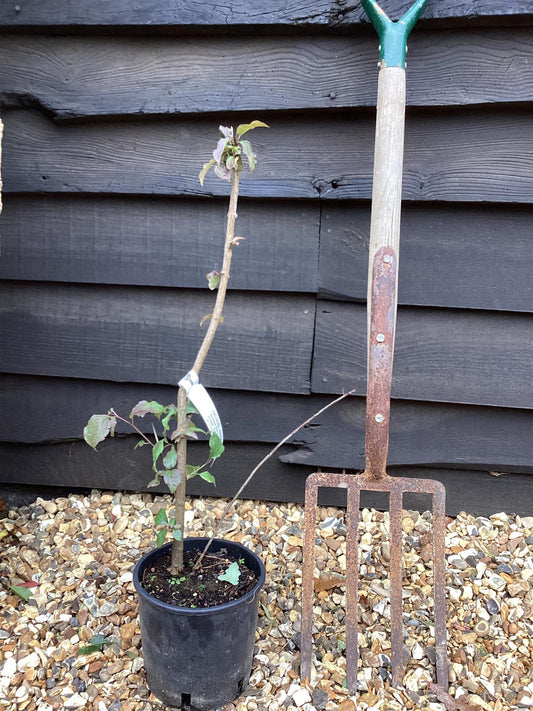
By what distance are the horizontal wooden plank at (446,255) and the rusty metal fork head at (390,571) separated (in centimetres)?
53

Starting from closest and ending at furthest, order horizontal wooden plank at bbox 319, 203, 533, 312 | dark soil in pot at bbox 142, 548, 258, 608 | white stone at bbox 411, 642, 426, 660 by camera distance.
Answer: dark soil in pot at bbox 142, 548, 258, 608, white stone at bbox 411, 642, 426, 660, horizontal wooden plank at bbox 319, 203, 533, 312

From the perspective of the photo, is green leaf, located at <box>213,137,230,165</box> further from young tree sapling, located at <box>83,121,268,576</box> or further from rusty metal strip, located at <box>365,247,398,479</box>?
rusty metal strip, located at <box>365,247,398,479</box>

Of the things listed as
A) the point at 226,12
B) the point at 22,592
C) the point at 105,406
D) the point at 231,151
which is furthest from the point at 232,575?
the point at 226,12

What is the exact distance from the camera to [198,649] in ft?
3.51

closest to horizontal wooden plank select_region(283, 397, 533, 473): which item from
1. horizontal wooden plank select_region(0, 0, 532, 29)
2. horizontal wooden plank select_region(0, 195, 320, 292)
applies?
horizontal wooden plank select_region(0, 195, 320, 292)

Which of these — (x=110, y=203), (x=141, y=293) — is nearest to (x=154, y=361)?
(x=141, y=293)

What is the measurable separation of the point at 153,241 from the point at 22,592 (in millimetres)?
1013

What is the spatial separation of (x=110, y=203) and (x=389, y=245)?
83 cm

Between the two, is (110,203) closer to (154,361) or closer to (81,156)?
(81,156)

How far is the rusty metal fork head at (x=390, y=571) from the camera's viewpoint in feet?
3.80

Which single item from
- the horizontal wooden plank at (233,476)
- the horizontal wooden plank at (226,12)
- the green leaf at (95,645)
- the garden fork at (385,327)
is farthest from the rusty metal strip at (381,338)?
the green leaf at (95,645)

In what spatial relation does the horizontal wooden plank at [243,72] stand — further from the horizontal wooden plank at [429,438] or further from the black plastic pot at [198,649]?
the black plastic pot at [198,649]

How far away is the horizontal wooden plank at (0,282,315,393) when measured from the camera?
5.08ft

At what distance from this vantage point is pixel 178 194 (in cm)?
147
